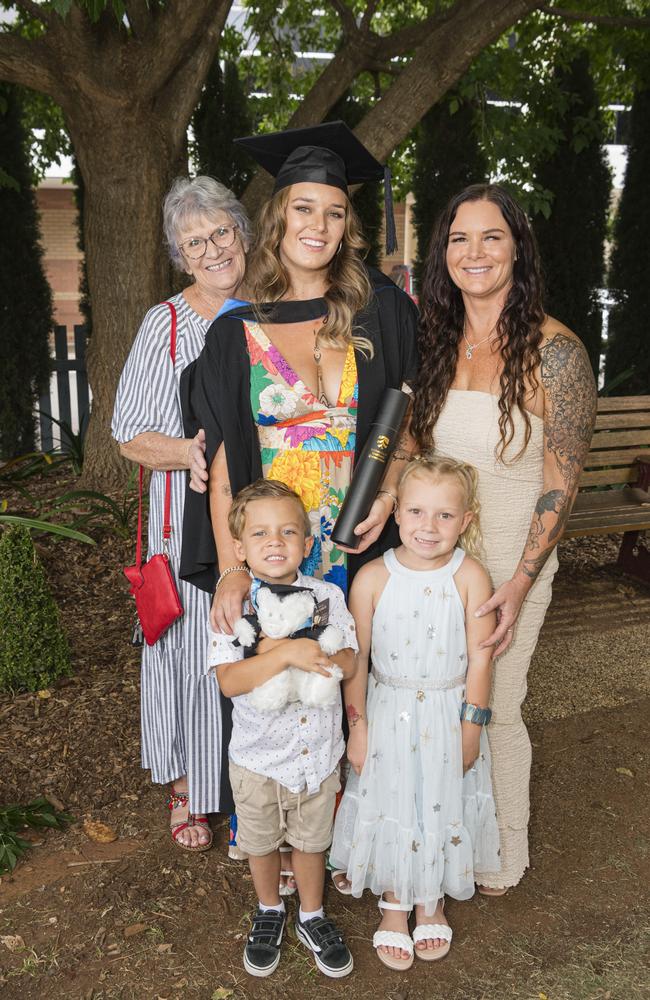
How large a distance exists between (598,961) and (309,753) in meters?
1.07

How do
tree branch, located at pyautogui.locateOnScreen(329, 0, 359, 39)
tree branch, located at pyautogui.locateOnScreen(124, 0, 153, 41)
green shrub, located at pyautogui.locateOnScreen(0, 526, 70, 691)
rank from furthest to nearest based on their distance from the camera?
tree branch, located at pyautogui.locateOnScreen(329, 0, 359, 39) < tree branch, located at pyautogui.locateOnScreen(124, 0, 153, 41) < green shrub, located at pyautogui.locateOnScreen(0, 526, 70, 691)

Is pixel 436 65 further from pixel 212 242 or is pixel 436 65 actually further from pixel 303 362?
pixel 303 362

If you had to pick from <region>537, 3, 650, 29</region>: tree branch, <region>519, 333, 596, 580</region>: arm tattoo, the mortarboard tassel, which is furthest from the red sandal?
<region>537, 3, 650, 29</region>: tree branch

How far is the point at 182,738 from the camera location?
312 cm

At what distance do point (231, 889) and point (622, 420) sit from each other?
398cm

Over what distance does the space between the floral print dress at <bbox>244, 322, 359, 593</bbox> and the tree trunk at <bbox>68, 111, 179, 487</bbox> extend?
351cm

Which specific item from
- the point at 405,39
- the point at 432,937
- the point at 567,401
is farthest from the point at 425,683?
the point at 405,39

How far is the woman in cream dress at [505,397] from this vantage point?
244cm

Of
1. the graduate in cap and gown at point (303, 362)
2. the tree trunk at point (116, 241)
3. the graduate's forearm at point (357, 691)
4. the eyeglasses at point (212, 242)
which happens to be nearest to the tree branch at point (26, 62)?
the tree trunk at point (116, 241)

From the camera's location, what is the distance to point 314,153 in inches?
96.6

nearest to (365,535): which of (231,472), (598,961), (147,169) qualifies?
(231,472)

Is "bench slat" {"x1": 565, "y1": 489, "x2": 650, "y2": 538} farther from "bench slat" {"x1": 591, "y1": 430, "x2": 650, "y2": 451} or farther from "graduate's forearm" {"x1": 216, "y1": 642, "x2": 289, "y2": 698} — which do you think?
"graduate's forearm" {"x1": 216, "y1": 642, "x2": 289, "y2": 698}

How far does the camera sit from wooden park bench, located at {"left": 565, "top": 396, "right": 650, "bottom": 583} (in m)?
5.54

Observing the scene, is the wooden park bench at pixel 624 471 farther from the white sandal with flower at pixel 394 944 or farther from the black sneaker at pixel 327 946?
the black sneaker at pixel 327 946
